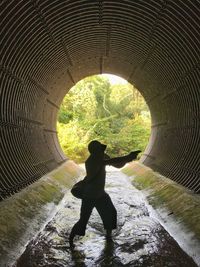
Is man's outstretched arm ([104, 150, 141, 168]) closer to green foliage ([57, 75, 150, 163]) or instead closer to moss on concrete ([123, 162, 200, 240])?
moss on concrete ([123, 162, 200, 240])

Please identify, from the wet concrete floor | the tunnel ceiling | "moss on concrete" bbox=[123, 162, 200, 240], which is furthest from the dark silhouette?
the tunnel ceiling

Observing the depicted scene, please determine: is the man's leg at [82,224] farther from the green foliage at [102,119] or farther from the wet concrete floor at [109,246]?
the green foliage at [102,119]

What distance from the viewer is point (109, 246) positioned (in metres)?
7.80

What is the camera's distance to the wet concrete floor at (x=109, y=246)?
695 cm

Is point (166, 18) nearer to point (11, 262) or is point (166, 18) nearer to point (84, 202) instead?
point (84, 202)

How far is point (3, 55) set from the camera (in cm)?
1020

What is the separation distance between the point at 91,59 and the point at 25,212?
9520mm

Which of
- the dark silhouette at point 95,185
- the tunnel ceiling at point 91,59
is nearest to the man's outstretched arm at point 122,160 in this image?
the dark silhouette at point 95,185

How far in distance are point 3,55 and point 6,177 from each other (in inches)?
102

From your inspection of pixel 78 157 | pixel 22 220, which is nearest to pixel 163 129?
pixel 22 220

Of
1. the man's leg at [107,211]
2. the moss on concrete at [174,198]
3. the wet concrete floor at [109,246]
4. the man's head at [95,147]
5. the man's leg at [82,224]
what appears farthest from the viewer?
the moss on concrete at [174,198]

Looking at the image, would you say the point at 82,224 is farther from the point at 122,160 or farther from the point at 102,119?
the point at 102,119

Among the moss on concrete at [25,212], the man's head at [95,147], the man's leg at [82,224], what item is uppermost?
the man's head at [95,147]

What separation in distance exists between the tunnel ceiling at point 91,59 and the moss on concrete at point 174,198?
31 centimetres
